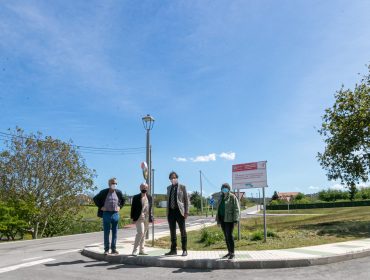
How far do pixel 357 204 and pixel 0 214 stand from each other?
208 feet

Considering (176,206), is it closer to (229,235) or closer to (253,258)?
(229,235)

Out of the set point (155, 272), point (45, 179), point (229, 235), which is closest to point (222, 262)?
point (229, 235)

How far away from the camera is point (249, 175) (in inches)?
494

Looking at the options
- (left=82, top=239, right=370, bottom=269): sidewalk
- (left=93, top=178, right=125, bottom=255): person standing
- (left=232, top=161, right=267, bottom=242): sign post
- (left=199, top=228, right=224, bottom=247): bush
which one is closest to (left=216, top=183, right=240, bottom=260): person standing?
(left=82, top=239, right=370, bottom=269): sidewalk

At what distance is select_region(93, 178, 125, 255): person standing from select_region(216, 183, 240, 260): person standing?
265 centimetres

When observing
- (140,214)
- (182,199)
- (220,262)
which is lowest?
(220,262)

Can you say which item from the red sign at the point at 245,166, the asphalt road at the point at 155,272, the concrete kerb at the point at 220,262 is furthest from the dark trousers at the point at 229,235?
the red sign at the point at 245,166

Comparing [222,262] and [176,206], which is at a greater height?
[176,206]

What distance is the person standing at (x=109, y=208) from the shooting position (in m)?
9.45

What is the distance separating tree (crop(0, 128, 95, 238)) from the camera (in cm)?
2688

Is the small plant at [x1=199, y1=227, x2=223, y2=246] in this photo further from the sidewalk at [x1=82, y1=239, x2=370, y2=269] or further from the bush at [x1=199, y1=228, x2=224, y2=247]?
the sidewalk at [x1=82, y1=239, x2=370, y2=269]

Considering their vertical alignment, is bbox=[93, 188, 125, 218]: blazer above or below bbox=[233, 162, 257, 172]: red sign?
below

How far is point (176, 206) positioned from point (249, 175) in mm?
4186

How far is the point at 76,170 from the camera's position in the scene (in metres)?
29.3
